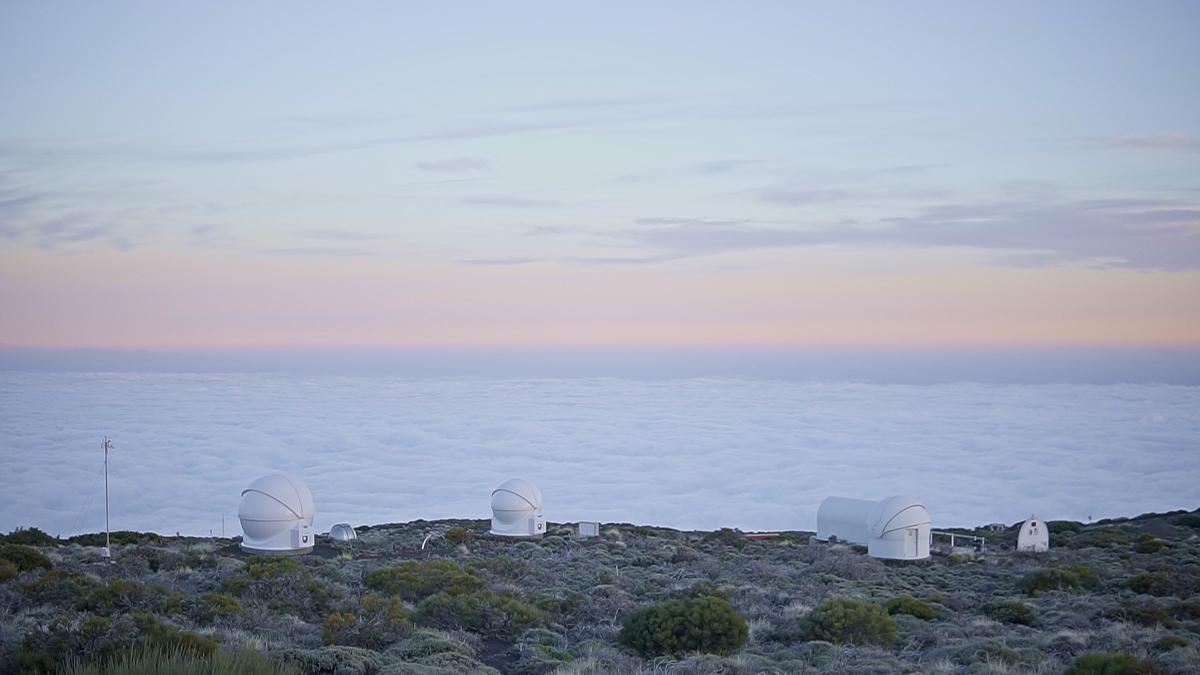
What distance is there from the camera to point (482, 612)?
12141 mm

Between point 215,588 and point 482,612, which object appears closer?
point 482,612

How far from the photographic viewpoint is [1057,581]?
18.0 metres

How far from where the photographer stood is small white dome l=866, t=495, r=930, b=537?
24.4m

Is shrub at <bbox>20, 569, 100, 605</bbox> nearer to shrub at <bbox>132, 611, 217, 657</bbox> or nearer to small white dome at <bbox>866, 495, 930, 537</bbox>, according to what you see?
shrub at <bbox>132, 611, 217, 657</bbox>

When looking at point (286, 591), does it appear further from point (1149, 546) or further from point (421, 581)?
point (1149, 546)

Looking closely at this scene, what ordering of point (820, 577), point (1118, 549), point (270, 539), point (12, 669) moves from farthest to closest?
point (1118, 549) < point (270, 539) < point (820, 577) < point (12, 669)

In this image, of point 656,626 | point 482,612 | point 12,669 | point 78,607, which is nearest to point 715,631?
point 656,626

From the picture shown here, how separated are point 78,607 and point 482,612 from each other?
4566mm

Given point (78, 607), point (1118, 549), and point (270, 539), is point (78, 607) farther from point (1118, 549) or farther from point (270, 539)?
point (1118, 549)

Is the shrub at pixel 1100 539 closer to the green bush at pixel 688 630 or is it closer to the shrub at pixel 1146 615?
the shrub at pixel 1146 615

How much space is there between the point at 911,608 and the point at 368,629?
7.75 metres

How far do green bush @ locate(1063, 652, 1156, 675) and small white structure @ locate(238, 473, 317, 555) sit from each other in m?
18.4

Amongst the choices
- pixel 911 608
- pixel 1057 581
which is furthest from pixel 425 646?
pixel 1057 581

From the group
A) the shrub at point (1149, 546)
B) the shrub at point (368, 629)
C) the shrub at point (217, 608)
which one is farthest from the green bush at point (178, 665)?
the shrub at point (1149, 546)
